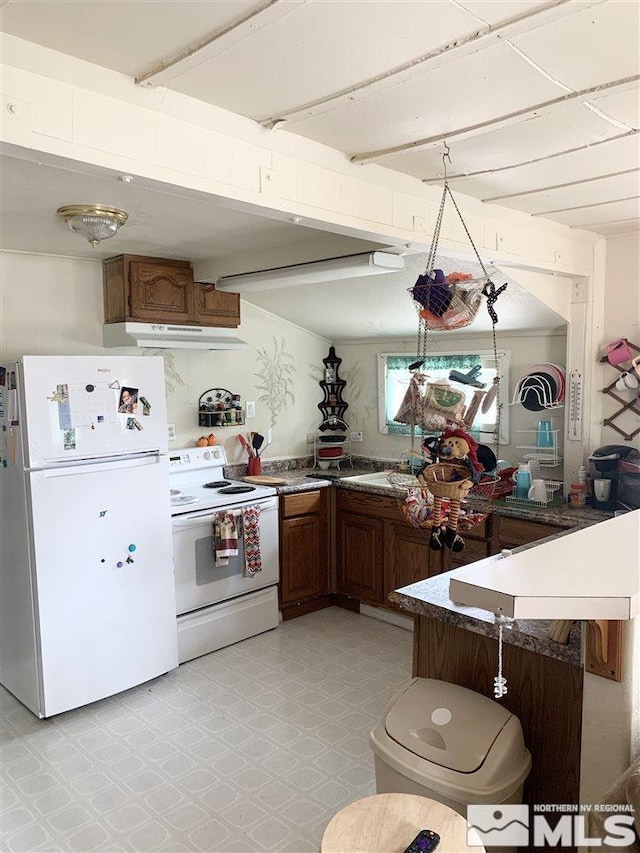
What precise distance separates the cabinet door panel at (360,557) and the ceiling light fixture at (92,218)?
7.90 ft

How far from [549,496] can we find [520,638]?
198 cm

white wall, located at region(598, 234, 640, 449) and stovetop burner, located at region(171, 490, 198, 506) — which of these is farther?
stovetop burner, located at region(171, 490, 198, 506)

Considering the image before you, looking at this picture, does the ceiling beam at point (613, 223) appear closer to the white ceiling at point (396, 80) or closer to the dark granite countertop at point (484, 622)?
the white ceiling at point (396, 80)

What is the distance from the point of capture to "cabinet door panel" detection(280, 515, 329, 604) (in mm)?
4105

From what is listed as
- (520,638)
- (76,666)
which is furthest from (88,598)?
(520,638)

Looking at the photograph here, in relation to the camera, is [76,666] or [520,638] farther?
[76,666]

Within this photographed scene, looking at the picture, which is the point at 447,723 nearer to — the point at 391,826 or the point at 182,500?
the point at 391,826

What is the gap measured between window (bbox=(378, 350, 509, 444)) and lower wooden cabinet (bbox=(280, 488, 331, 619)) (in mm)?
803

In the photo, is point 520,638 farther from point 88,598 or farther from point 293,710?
point 88,598

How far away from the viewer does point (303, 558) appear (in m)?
4.22

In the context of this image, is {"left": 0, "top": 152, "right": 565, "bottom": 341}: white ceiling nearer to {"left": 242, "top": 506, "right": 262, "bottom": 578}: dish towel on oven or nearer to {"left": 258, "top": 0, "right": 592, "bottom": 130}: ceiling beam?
{"left": 258, "top": 0, "right": 592, "bottom": 130}: ceiling beam

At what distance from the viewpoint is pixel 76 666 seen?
308 centimetres

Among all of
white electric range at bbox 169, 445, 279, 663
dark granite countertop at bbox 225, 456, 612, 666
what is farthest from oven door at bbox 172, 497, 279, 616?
dark granite countertop at bbox 225, 456, 612, 666

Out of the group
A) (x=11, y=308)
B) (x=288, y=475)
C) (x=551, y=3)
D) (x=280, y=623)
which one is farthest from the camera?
(x=288, y=475)
